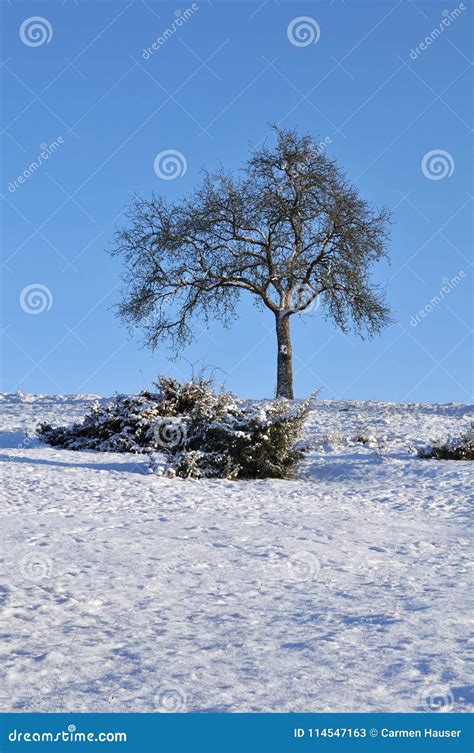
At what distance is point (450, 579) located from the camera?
7.59 metres

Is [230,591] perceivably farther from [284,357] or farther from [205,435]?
[284,357]

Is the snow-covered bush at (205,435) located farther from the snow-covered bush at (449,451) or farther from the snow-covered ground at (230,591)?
the snow-covered bush at (449,451)

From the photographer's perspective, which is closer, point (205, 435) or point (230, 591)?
point (230, 591)

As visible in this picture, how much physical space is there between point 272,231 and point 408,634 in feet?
76.2

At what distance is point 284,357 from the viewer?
2720 cm

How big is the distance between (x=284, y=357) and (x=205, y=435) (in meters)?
13.4

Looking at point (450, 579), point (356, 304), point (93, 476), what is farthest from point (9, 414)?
point (450, 579)

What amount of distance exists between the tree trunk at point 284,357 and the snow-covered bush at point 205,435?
10.5m

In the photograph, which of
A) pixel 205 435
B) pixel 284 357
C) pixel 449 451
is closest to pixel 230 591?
pixel 205 435

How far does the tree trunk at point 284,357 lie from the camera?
26.9 m

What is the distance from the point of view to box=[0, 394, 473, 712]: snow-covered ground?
4969 mm

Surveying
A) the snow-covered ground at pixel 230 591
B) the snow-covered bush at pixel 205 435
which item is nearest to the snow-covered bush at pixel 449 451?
the snow-covered ground at pixel 230 591

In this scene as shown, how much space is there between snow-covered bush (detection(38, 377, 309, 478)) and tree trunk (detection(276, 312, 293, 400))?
10496 millimetres

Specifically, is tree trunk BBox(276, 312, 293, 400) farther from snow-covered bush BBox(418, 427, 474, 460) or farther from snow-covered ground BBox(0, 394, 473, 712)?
snow-covered ground BBox(0, 394, 473, 712)
